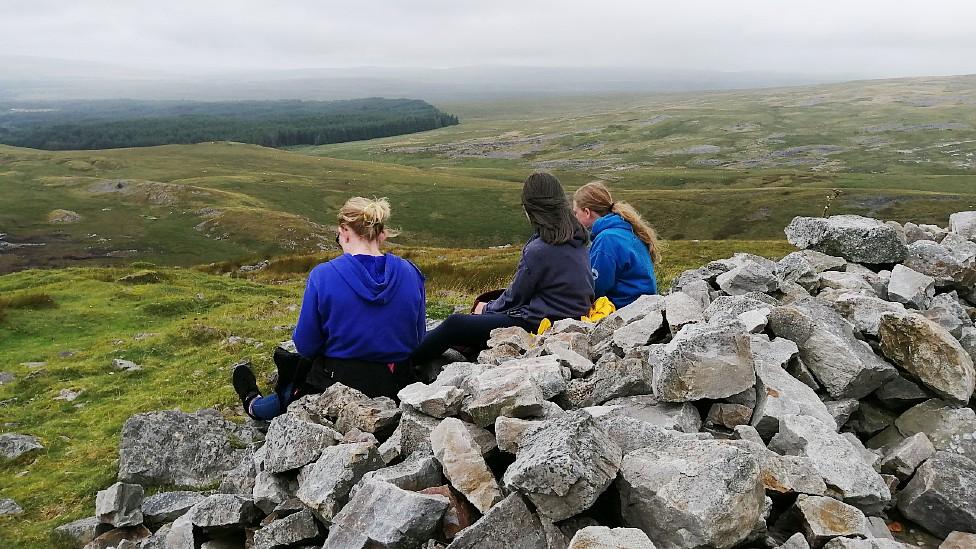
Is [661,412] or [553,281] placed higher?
[553,281]

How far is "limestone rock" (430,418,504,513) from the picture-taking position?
5492mm

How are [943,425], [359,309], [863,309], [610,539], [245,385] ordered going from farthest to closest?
[245,385] < [359,309] < [863,309] < [943,425] < [610,539]

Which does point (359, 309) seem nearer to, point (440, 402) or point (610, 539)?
point (440, 402)

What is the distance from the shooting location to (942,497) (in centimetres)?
544

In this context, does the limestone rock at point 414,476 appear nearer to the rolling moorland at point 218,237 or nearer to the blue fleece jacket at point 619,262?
the rolling moorland at point 218,237

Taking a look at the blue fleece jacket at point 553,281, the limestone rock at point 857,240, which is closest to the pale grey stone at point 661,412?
the blue fleece jacket at point 553,281

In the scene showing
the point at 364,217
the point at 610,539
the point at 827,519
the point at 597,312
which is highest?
the point at 364,217

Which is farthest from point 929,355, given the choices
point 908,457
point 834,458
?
point 834,458

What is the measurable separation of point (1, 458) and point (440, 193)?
11759 centimetres

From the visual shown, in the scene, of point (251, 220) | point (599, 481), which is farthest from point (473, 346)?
point (251, 220)

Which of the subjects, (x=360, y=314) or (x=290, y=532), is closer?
(x=290, y=532)

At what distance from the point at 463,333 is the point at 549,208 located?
8.28 ft

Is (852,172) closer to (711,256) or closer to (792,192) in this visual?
(792,192)

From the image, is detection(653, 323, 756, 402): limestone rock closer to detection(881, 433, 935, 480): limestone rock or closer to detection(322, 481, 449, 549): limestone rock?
detection(881, 433, 935, 480): limestone rock
